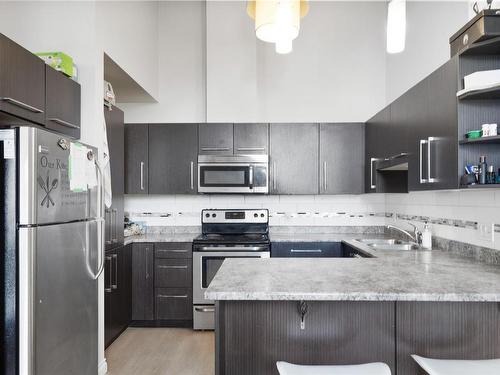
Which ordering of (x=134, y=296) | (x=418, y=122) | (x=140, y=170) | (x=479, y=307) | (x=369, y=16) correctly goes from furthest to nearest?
(x=369, y=16)
(x=140, y=170)
(x=134, y=296)
(x=418, y=122)
(x=479, y=307)

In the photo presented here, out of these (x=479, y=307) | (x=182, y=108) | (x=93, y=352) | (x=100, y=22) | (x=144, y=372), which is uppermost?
(x=100, y=22)

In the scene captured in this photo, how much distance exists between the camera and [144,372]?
8.97 ft

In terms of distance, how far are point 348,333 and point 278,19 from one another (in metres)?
1.52

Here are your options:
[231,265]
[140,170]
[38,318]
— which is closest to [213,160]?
[140,170]

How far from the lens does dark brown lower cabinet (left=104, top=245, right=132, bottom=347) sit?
3.05 meters

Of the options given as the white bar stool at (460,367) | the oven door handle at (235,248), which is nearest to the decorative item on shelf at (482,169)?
the white bar stool at (460,367)

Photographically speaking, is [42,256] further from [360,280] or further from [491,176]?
[491,176]

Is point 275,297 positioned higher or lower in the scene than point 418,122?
lower

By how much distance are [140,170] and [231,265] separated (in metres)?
2.15

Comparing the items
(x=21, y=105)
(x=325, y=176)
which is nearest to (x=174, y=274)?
(x=325, y=176)

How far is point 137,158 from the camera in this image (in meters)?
3.93

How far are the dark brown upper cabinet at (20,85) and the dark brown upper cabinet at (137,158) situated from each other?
1635 mm

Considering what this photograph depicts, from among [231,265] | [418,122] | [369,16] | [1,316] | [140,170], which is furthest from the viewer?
[369,16]

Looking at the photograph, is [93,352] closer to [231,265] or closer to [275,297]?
[231,265]
